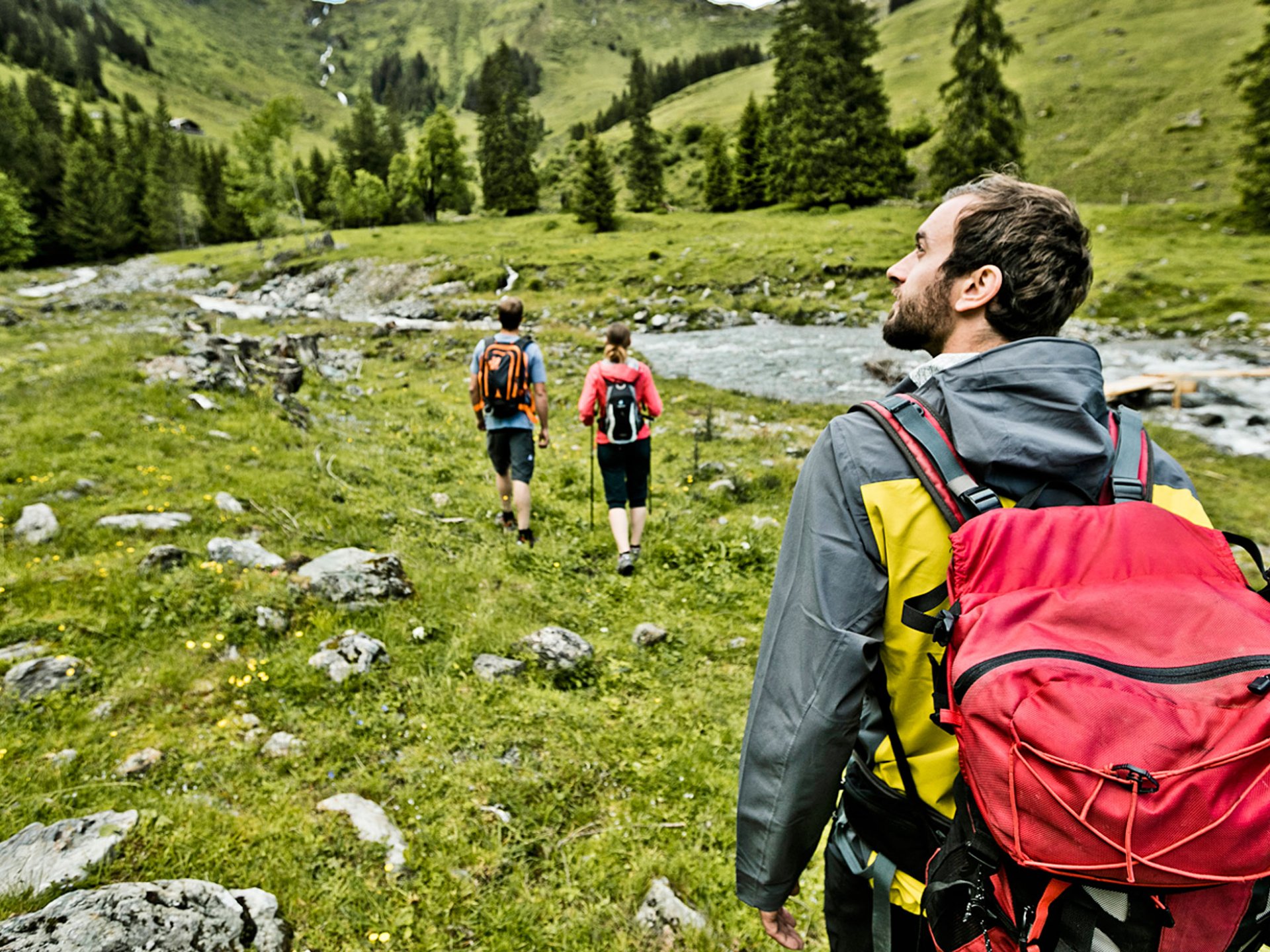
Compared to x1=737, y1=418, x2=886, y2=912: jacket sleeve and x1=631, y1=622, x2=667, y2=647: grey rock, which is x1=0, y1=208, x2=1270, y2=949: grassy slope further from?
x1=737, y1=418, x2=886, y2=912: jacket sleeve

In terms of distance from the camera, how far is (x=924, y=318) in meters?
2.07

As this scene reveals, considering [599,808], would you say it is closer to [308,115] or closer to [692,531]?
[692,531]

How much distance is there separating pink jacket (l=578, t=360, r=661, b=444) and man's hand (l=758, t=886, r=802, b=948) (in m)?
5.70

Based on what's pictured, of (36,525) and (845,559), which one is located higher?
(845,559)

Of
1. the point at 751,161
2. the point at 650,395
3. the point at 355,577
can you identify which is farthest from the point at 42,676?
the point at 751,161

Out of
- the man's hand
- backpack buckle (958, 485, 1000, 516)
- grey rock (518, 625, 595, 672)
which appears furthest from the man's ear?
grey rock (518, 625, 595, 672)

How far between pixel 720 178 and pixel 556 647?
203 feet

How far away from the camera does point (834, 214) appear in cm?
4453

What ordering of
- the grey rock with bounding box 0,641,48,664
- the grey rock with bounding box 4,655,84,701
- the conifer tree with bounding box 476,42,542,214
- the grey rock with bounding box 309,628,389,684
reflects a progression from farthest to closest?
the conifer tree with bounding box 476,42,542,214 < the grey rock with bounding box 309,628,389,684 < the grey rock with bounding box 0,641,48,664 < the grey rock with bounding box 4,655,84,701

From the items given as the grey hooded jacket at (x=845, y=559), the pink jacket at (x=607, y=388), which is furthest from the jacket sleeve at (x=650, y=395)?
the grey hooded jacket at (x=845, y=559)

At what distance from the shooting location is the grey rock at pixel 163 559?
20.1ft

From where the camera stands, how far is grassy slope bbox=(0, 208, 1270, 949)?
360cm

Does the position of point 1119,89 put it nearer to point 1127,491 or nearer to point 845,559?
point 1127,491

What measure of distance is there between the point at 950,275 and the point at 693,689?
4470 mm
